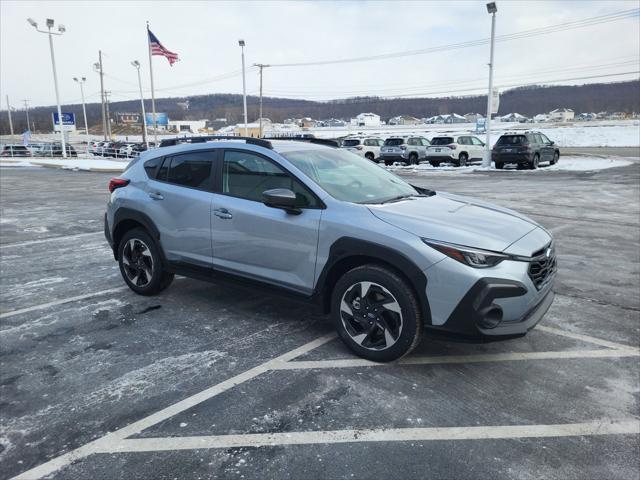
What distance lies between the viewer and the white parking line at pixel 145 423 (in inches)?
104

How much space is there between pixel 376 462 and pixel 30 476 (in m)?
1.84

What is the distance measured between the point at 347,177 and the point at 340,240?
96cm

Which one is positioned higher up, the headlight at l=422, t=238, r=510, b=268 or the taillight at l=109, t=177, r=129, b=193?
the taillight at l=109, t=177, r=129, b=193

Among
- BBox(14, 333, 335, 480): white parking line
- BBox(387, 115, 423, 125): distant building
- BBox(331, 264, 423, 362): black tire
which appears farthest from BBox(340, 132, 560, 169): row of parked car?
BBox(387, 115, 423, 125): distant building

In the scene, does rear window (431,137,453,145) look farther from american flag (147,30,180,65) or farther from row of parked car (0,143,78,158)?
row of parked car (0,143,78,158)

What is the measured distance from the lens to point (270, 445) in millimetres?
2826

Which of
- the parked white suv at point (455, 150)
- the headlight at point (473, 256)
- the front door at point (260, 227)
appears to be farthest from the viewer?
the parked white suv at point (455, 150)

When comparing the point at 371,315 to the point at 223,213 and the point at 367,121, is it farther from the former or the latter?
the point at 367,121

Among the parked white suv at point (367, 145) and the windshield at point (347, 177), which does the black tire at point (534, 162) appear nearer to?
the parked white suv at point (367, 145)

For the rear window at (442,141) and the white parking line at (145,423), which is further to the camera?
the rear window at (442,141)

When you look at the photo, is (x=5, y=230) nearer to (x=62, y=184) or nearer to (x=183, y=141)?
(x=183, y=141)

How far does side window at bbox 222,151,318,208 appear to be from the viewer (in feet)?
13.4

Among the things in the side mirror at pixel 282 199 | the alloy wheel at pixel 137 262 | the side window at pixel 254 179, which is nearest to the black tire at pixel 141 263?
the alloy wheel at pixel 137 262

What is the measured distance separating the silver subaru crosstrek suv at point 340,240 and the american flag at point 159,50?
29741mm
